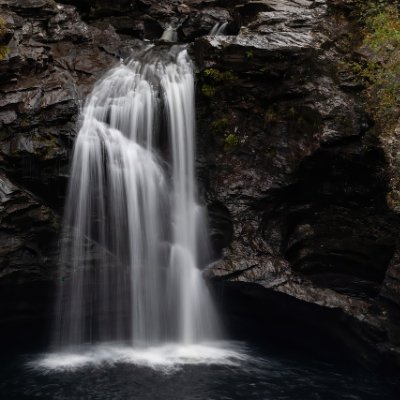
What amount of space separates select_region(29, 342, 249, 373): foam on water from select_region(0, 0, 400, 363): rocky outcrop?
151cm

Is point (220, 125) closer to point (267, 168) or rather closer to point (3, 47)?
point (267, 168)

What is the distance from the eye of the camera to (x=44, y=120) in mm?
11172

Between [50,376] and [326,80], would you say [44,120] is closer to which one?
[50,376]

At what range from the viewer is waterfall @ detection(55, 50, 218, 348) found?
11.1m

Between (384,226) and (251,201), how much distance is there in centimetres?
314

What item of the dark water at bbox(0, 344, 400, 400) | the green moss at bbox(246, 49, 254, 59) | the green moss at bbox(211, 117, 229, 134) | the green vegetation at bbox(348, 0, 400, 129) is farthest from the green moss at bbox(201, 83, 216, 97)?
the dark water at bbox(0, 344, 400, 400)

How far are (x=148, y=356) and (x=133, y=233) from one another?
287cm

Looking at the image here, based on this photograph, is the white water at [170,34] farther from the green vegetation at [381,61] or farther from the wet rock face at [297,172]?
the green vegetation at [381,61]

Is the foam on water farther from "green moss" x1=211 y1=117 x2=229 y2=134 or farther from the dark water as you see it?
→ "green moss" x1=211 y1=117 x2=229 y2=134

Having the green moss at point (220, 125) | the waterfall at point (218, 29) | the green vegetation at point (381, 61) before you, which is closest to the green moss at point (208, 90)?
the green moss at point (220, 125)

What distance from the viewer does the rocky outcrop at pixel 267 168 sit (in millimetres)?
10719

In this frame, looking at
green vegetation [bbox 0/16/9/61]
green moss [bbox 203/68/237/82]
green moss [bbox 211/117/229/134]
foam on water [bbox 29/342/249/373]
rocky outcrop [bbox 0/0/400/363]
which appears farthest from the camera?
green moss [bbox 211/117/229/134]

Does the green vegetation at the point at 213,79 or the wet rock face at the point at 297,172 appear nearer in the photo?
the wet rock face at the point at 297,172

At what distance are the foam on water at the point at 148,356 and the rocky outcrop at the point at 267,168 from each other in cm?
151
